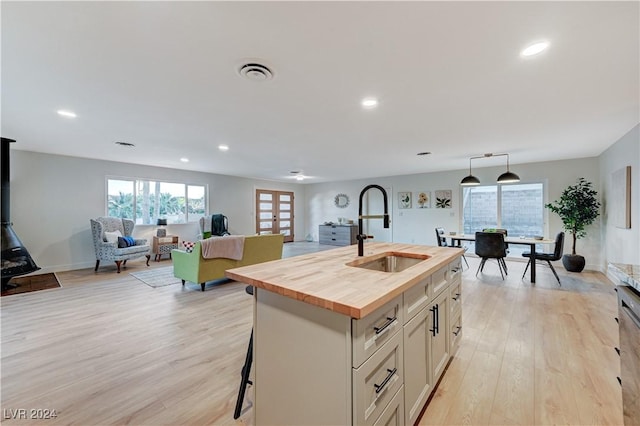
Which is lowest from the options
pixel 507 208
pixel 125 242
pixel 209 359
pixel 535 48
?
pixel 209 359

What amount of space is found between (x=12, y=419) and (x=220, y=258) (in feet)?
8.59

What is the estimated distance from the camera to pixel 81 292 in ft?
12.6

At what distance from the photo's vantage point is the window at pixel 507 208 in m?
6.08

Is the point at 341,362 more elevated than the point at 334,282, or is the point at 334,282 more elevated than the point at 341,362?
the point at 334,282

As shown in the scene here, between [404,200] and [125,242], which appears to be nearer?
[125,242]

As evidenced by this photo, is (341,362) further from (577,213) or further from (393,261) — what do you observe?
(577,213)

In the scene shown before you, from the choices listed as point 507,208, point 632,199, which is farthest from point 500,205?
point 632,199

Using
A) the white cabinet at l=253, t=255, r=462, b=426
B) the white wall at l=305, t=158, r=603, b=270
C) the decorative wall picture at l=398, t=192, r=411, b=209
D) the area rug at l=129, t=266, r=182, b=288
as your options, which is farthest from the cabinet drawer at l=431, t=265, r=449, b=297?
the decorative wall picture at l=398, t=192, r=411, b=209

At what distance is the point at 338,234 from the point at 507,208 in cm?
481

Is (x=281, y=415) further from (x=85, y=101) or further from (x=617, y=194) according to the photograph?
(x=617, y=194)

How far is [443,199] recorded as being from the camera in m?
7.32

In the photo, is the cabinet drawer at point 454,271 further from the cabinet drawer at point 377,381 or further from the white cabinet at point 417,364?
the cabinet drawer at point 377,381

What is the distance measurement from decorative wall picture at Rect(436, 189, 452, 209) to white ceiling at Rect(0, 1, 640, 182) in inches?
128

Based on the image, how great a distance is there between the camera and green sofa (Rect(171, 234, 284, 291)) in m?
3.86
